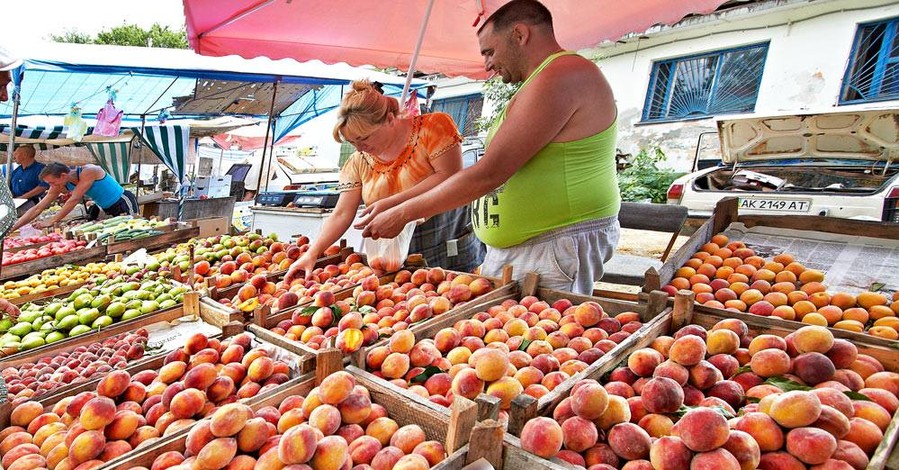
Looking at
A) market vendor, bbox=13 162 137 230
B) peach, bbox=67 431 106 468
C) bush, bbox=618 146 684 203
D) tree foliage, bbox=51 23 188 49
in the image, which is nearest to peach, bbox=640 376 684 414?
peach, bbox=67 431 106 468

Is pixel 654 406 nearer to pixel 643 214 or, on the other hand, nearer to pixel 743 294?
pixel 743 294

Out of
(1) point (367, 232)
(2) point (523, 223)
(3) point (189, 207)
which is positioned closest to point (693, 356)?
(2) point (523, 223)

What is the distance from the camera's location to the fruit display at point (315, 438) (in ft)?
3.47

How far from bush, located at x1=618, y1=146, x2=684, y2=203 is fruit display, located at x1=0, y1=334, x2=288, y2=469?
8.74 m

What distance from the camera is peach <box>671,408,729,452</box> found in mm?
901

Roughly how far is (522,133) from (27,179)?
8.48 meters

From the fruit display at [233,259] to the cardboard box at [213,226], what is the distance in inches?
112

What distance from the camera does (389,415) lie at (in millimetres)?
1313

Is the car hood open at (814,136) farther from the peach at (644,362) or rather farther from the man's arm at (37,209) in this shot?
the man's arm at (37,209)

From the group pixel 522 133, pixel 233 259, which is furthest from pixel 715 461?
pixel 233 259

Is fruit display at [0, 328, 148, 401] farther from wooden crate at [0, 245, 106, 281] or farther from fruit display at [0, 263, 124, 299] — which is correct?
wooden crate at [0, 245, 106, 281]

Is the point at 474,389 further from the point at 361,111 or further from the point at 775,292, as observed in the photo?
the point at 361,111

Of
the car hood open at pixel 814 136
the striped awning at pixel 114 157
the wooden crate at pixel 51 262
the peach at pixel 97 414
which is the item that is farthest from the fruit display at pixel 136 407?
the striped awning at pixel 114 157

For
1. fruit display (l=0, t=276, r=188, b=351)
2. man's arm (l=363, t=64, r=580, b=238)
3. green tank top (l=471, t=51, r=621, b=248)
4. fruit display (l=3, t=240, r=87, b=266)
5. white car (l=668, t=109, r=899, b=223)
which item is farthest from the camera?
white car (l=668, t=109, r=899, b=223)
